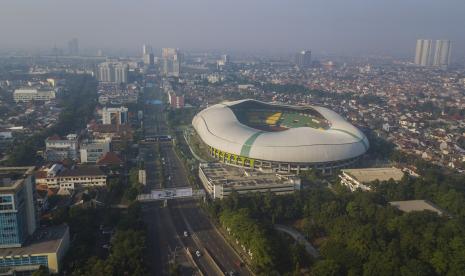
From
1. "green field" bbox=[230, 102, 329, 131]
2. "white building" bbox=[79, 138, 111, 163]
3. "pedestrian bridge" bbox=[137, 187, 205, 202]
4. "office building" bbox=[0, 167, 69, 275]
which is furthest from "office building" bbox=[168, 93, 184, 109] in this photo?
"office building" bbox=[0, 167, 69, 275]

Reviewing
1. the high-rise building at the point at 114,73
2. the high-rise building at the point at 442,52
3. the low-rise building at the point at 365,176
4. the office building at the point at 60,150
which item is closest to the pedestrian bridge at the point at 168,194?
the low-rise building at the point at 365,176

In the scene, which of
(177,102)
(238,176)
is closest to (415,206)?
(238,176)

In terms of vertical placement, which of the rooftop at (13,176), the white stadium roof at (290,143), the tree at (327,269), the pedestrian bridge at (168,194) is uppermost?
the rooftop at (13,176)

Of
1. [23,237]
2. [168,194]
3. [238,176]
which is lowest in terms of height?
[168,194]

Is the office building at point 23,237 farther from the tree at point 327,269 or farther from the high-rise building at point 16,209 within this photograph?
the tree at point 327,269

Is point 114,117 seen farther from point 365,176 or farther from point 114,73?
point 114,73

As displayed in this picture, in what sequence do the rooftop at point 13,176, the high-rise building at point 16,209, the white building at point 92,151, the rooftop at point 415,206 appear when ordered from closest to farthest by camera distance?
the high-rise building at point 16,209, the rooftop at point 13,176, the rooftop at point 415,206, the white building at point 92,151

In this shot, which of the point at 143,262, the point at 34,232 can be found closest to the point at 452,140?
the point at 143,262

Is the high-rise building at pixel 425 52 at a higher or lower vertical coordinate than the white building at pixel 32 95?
higher
